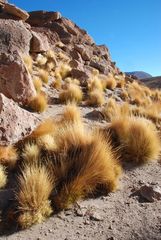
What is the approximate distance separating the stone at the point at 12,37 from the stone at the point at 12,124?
537 centimetres

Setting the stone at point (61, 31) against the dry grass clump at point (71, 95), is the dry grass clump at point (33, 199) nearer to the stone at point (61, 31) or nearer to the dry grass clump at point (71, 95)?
the dry grass clump at point (71, 95)

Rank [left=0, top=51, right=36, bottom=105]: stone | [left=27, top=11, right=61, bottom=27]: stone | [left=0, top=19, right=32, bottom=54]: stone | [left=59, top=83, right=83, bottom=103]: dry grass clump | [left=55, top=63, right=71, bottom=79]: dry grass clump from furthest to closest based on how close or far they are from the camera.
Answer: [left=27, top=11, right=61, bottom=27]: stone, [left=55, top=63, right=71, bottom=79]: dry grass clump, [left=0, top=19, right=32, bottom=54]: stone, [left=59, top=83, right=83, bottom=103]: dry grass clump, [left=0, top=51, right=36, bottom=105]: stone

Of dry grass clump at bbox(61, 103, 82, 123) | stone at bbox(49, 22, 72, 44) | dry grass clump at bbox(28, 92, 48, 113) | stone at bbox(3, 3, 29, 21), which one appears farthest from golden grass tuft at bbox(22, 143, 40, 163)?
stone at bbox(49, 22, 72, 44)

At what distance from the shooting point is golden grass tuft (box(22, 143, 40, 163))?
212 inches

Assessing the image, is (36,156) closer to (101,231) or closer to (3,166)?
(3,166)

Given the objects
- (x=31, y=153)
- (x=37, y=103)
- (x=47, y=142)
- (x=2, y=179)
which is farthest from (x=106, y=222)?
(x=37, y=103)

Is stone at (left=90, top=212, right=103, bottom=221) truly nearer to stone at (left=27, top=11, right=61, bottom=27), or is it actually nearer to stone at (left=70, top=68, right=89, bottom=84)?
stone at (left=70, top=68, right=89, bottom=84)

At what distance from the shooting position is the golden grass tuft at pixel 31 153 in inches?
212

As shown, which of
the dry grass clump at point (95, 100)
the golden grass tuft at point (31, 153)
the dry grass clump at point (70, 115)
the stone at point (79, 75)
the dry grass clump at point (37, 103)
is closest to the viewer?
the golden grass tuft at point (31, 153)

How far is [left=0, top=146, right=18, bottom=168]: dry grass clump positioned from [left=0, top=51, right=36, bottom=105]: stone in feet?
9.32

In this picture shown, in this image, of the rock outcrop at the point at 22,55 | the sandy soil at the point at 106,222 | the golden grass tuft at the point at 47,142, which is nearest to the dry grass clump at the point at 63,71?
the rock outcrop at the point at 22,55

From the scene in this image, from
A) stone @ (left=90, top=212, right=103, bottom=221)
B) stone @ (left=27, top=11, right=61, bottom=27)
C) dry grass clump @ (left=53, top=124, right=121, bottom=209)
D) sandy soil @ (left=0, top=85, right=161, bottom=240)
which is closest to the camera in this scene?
sandy soil @ (left=0, top=85, right=161, bottom=240)

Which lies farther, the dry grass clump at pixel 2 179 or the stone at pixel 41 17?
the stone at pixel 41 17

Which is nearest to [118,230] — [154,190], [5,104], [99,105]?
[154,190]
